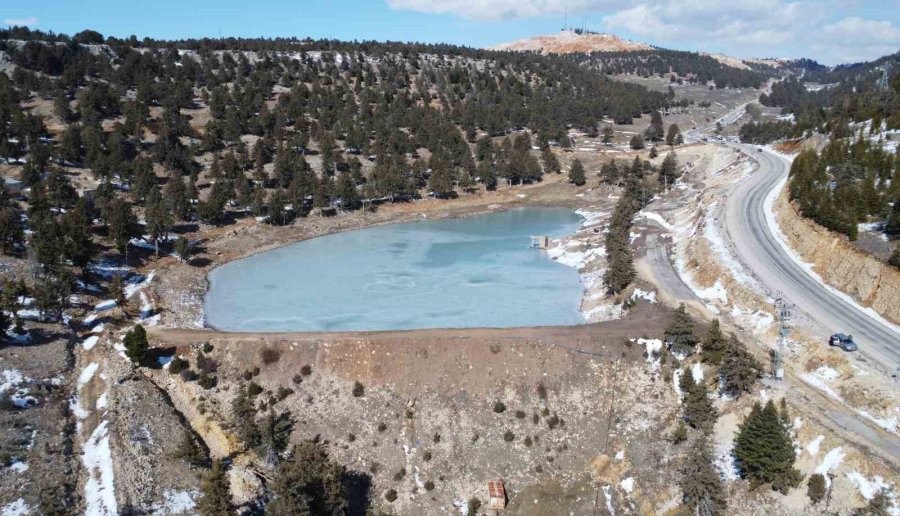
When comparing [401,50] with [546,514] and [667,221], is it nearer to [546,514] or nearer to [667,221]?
[667,221]

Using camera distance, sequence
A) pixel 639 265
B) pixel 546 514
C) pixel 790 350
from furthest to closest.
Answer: pixel 639 265, pixel 790 350, pixel 546 514

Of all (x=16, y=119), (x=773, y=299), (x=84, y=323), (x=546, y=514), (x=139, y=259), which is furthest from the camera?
(x=16, y=119)

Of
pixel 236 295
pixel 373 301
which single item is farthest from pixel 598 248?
pixel 236 295

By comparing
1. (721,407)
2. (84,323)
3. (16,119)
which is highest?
(16,119)

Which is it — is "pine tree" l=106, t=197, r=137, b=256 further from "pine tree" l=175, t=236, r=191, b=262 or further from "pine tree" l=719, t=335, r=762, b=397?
"pine tree" l=719, t=335, r=762, b=397

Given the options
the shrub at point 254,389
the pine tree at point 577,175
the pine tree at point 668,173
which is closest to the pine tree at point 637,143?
the pine tree at point 577,175
